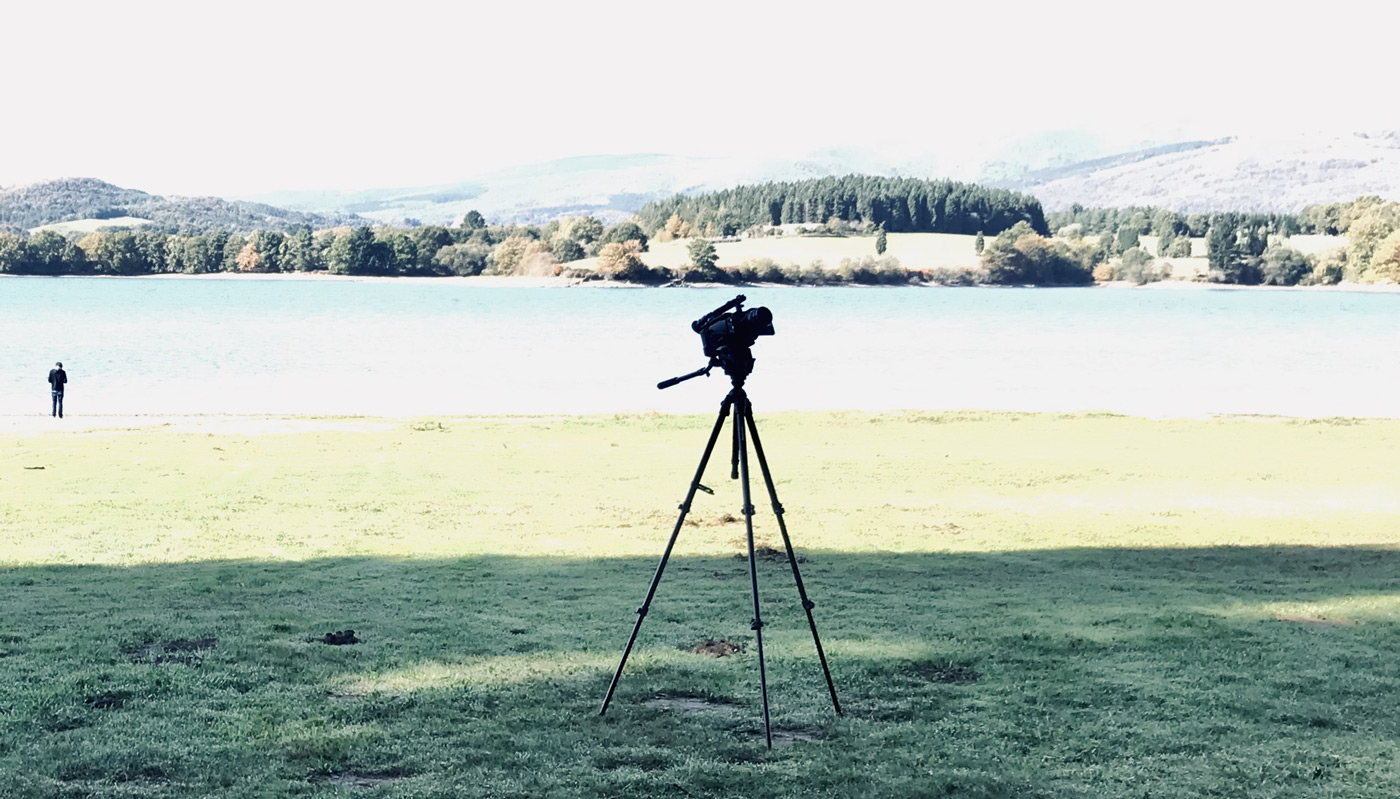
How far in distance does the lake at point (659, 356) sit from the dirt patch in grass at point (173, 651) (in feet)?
102

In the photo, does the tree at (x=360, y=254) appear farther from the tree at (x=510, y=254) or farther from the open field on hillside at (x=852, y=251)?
the open field on hillside at (x=852, y=251)

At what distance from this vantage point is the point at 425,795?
6605 millimetres

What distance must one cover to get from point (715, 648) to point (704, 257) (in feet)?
507

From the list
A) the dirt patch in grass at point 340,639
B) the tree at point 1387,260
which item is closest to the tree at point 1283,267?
the tree at point 1387,260

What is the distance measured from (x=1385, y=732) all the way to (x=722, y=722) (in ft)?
12.4

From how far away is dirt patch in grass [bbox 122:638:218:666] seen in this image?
9.16 metres

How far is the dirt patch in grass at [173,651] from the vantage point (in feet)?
Result: 30.1

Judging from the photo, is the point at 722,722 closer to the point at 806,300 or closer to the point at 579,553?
the point at 579,553

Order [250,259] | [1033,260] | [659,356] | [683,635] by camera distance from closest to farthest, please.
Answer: [683,635], [659,356], [1033,260], [250,259]

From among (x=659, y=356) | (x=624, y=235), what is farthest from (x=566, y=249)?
(x=659, y=356)

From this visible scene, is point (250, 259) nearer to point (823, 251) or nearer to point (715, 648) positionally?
point (823, 251)

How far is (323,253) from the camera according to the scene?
196m

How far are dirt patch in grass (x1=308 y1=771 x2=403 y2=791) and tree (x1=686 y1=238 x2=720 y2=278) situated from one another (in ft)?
514

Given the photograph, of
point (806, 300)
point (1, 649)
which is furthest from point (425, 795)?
point (806, 300)
